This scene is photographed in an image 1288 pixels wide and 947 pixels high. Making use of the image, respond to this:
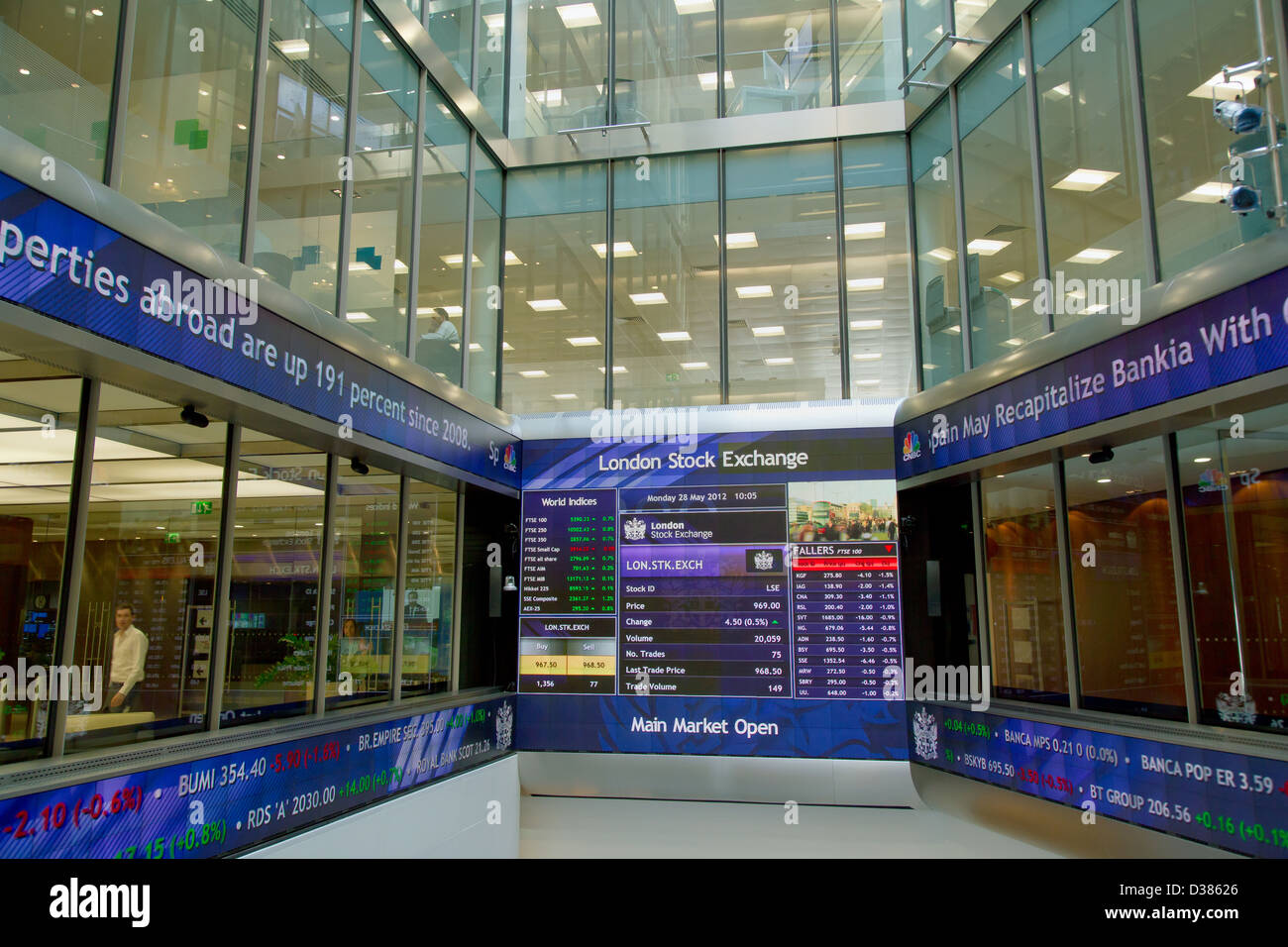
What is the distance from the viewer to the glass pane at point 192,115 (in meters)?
4.14

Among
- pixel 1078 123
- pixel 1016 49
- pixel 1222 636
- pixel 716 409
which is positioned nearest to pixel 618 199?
pixel 716 409

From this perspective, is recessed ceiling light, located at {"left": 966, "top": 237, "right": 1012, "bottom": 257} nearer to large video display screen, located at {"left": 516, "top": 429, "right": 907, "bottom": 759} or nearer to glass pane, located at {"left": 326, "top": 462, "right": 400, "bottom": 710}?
large video display screen, located at {"left": 516, "top": 429, "right": 907, "bottom": 759}

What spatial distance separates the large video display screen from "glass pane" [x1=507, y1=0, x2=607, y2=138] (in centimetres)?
380

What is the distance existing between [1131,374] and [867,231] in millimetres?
4113

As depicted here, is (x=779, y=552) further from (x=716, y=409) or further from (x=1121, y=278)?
(x=1121, y=278)

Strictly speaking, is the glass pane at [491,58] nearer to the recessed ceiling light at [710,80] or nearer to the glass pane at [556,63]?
the glass pane at [556,63]

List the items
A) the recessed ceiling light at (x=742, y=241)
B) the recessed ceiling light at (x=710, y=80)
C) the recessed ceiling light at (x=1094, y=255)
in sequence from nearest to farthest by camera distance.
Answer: the recessed ceiling light at (x=1094, y=255) < the recessed ceiling light at (x=742, y=241) < the recessed ceiling light at (x=710, y=80)

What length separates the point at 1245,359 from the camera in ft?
13.7

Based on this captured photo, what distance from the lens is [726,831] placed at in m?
7.38

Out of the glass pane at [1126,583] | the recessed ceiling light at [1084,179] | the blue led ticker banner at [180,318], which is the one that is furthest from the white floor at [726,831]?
the recessed ceiling light at [1084,179]

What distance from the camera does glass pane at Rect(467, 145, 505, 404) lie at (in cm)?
829

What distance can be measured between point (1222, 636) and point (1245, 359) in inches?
69.1

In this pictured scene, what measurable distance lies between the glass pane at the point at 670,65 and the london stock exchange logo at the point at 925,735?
6.43 m

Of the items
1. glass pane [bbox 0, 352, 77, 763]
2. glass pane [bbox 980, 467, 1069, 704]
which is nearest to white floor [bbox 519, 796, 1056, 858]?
glass pane [bbox 980, 467, 1069, 704]
